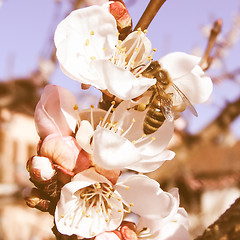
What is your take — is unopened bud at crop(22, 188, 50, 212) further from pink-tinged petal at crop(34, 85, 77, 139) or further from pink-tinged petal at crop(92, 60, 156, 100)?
pink-tinged petal at crop(92, 60, 156, 100)

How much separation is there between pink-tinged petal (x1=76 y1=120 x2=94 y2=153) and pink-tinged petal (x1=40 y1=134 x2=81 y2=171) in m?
0.02

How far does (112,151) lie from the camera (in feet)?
2.34

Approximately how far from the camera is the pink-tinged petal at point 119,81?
756mm

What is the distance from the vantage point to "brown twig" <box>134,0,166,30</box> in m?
0.83

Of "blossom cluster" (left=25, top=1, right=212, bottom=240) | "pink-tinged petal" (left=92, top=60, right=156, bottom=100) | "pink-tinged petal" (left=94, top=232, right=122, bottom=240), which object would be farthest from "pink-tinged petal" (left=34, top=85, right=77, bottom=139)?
"pink-tinged petal" (left=94, top=232, right=122, bottom=240)

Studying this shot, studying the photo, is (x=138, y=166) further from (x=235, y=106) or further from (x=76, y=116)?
(x=235, y=106)

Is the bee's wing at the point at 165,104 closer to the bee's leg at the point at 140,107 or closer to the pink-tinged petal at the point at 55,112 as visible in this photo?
the bee's leg at the point at 140,107

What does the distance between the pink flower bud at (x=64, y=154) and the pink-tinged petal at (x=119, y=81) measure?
0.14 m

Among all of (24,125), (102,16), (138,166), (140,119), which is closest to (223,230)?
(138,166)

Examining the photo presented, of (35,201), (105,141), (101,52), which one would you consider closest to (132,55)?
(101,52)

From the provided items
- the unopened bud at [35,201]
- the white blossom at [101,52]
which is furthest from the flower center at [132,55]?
the unopened bud at [35,201]

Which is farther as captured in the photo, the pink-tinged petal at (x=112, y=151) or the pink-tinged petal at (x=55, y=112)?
the pink-tinged petal at (x=55, y=112)

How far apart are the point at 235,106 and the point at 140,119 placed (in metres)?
1.67

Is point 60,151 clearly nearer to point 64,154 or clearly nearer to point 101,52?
point 64,154
